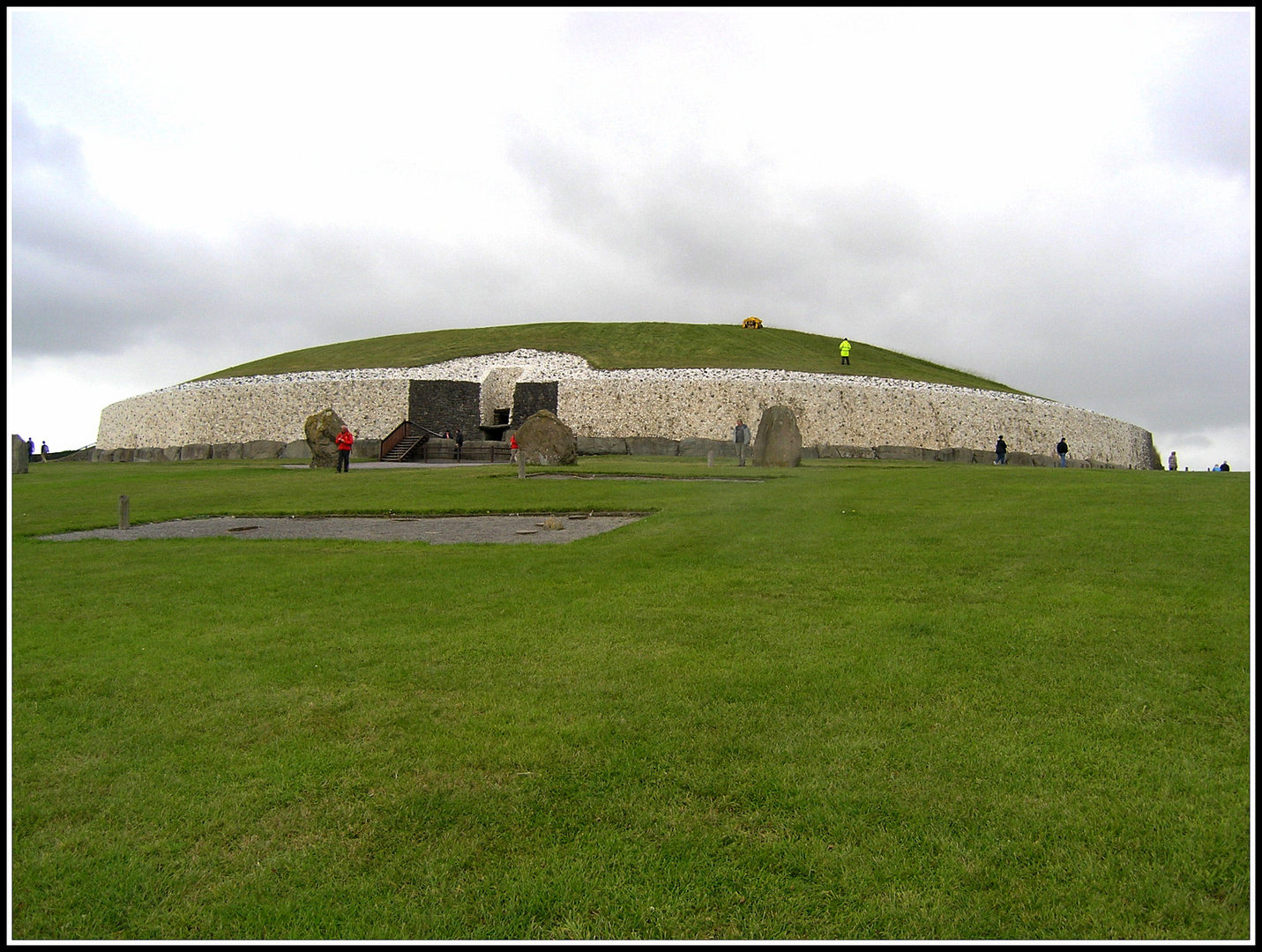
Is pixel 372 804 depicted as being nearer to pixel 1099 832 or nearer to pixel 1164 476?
pixel 1099 832

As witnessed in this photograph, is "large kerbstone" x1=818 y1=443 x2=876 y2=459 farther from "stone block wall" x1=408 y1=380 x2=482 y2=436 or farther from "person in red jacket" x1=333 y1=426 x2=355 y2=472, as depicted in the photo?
"person in red jacket" x1=333 y1=426 x2=355 y2=472

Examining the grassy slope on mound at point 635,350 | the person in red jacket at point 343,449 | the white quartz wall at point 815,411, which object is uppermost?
the grassy slope on mound at point 635,350

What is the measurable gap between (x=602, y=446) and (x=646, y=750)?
126 ft

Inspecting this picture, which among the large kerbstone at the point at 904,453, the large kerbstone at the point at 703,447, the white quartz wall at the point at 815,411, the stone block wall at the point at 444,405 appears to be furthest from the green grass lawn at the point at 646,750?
the stone block wall at the point at 444,405

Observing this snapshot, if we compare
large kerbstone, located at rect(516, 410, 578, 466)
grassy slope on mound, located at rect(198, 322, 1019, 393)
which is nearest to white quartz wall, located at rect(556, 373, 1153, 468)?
grassy slope on mound, located at rect(198, 322, 1019, 393)

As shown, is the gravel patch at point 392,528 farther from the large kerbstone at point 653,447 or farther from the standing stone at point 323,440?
the large kerbstone at point 653,447

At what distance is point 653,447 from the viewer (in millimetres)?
41938

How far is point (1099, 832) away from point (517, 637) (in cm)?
409

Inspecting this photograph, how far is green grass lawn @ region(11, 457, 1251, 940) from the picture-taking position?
296cm

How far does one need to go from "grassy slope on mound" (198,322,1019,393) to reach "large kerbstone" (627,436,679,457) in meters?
10.2

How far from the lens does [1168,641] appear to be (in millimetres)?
5742

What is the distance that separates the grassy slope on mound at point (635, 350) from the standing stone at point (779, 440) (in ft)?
84.1

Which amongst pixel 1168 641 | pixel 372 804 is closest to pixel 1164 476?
pixel 1168 641

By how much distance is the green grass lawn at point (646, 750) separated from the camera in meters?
2.96
